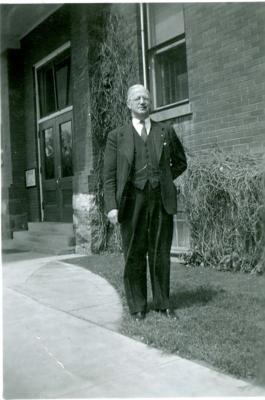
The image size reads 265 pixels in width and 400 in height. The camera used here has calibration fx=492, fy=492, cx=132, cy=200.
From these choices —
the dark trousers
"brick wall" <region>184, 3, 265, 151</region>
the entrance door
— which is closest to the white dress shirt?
the dark trousers

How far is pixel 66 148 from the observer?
32.2 ft

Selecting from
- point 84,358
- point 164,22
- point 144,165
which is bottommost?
point 84,358

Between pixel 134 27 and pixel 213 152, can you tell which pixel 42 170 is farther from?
pixel 213 152

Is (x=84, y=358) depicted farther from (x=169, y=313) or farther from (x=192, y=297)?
(x=192, y=297)

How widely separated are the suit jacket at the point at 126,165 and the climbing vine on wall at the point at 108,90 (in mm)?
3949

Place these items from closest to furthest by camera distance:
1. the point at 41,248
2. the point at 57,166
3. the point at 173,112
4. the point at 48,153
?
the point at 173,112 → the point at 41,248 → the point at 57,166 → the point at 48,153

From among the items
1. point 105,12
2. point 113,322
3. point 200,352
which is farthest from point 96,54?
point 200,352

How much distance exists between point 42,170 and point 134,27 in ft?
13.7

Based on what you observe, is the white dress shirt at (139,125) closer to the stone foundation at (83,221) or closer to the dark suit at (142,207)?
the dark suit at (142,207)

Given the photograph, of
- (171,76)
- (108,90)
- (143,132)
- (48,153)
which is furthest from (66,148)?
(143,132)

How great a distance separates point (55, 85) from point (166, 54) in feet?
11.3

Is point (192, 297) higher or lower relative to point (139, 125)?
lower

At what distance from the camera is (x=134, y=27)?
25.1 feet

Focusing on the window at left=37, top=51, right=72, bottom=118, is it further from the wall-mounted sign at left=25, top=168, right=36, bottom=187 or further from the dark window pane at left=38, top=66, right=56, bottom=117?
the wall-mounted sign at left=25, top=168, right=36, bottom=187
